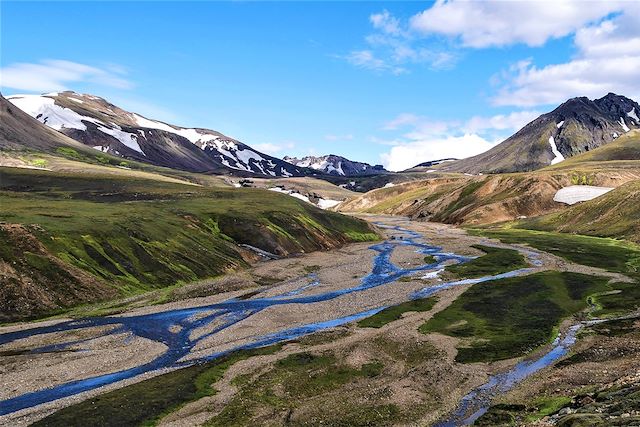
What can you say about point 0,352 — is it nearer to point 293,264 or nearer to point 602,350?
point 602,350

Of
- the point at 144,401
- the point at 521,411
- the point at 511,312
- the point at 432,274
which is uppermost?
the point at 432,274

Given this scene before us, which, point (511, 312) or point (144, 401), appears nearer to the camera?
point (144, 401)

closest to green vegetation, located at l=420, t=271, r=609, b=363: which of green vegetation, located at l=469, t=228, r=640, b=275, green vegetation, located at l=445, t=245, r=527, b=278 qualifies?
green vegetation, located at l=445, t=245, r=527, b=278

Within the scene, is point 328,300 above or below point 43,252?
below

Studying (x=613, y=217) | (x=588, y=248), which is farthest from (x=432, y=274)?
(x=613, y=217)

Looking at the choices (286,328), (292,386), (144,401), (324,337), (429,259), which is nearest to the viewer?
(144,401)

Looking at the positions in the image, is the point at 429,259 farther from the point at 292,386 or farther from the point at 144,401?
the point at 144,401

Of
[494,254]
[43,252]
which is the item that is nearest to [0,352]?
[43,252]
